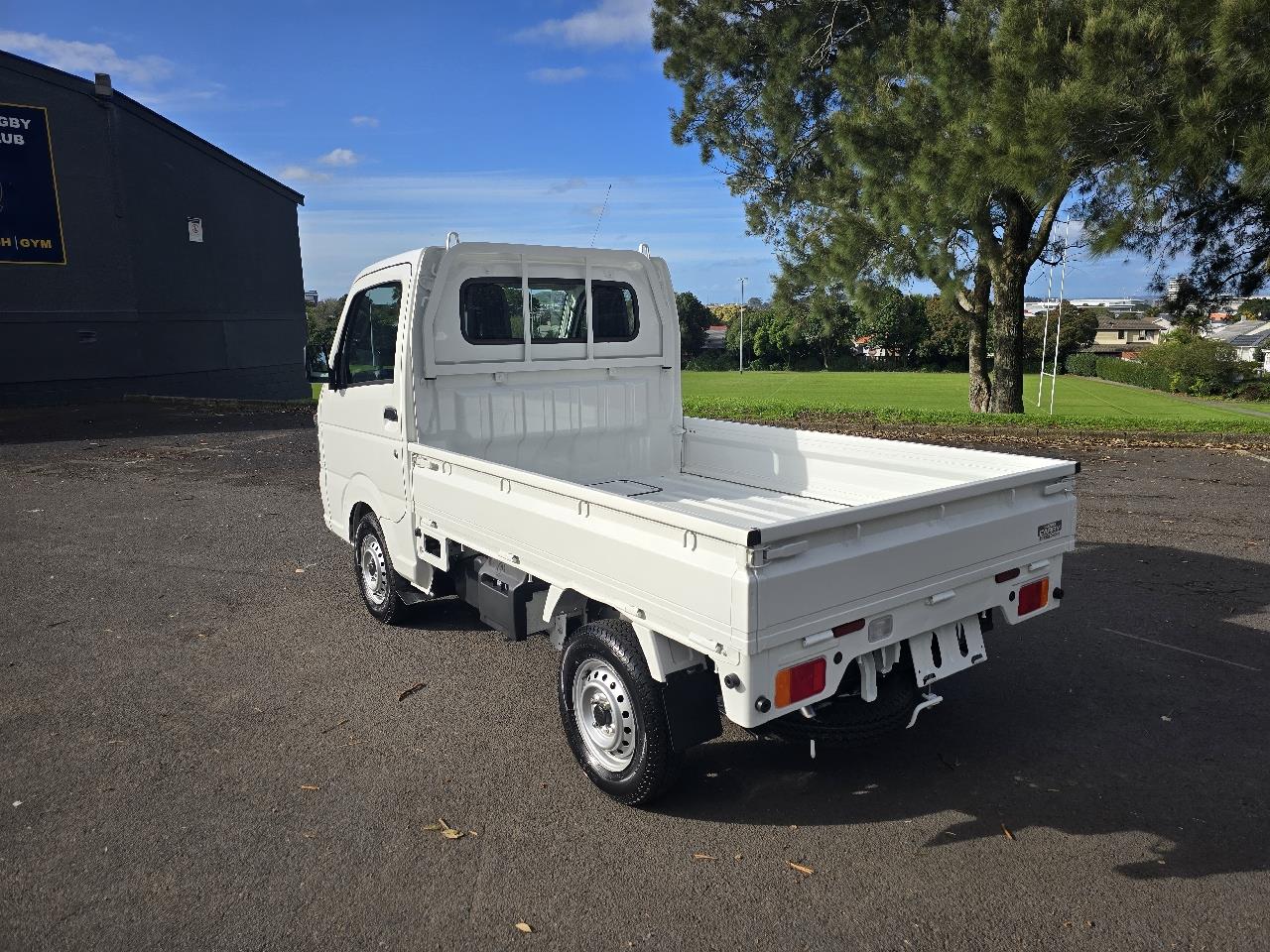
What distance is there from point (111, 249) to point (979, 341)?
20.9 m

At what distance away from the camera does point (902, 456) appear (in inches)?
198

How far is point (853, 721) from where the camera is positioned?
3746 mm

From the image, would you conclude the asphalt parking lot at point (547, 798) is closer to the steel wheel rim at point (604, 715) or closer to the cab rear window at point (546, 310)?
the steel wheel rim at point (604, 715)

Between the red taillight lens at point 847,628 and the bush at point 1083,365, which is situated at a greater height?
the red taillight lens at point 847,628

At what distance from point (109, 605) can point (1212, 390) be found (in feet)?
174

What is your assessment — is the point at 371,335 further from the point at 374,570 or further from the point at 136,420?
the point at 136,420

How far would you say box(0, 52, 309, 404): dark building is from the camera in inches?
767

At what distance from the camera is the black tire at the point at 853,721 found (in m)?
3.70

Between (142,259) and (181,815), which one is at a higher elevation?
(142,259)

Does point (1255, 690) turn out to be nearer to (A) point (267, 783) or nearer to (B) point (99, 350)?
(A) point (267, 783)

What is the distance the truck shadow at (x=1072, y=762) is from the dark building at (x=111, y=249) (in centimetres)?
2155

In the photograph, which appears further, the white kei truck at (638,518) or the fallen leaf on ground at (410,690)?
the fallen leaf on ground at (410,690)

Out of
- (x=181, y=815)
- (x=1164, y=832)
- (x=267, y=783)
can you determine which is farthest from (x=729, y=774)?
(x=181, y=815)

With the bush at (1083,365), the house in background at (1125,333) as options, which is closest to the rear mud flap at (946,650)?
the bush at (1083,365)
